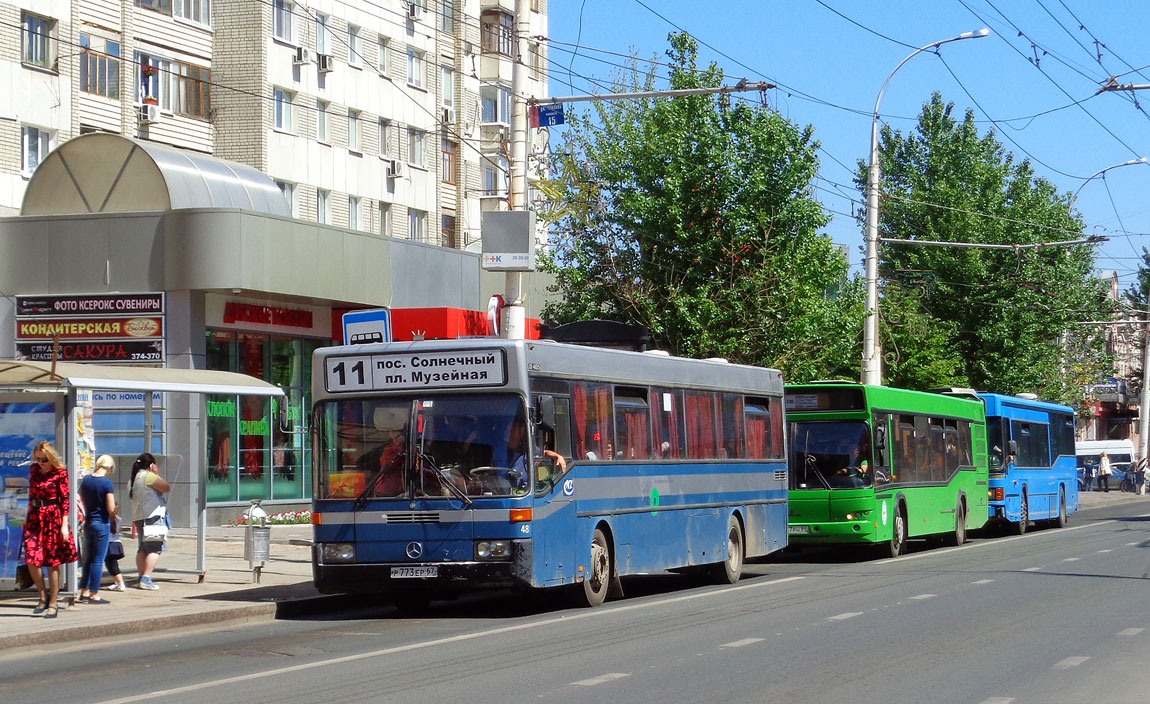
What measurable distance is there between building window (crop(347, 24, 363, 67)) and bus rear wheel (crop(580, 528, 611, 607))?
29.7 m

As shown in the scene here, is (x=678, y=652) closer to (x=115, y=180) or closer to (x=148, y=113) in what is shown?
(x=115, y=180)

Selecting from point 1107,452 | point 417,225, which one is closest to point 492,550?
point 417,225

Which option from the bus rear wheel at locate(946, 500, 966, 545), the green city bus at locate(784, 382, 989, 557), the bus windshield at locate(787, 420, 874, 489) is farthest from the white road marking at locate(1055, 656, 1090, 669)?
the bus rear wheel at locate(946, 500, 966, 545)

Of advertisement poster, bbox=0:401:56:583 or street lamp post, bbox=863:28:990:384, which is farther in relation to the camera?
street lamp post, bbox=863:28:990:384

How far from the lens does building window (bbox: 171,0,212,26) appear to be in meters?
37.6

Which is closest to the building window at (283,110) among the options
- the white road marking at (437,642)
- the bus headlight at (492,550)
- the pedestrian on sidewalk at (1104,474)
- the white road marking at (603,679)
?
the white road marking at (437,642)

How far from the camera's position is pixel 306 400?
32906 mm

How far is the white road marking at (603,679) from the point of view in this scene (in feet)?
32.7

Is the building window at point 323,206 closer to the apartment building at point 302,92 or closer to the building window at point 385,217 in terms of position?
the apartment building at point 302,92

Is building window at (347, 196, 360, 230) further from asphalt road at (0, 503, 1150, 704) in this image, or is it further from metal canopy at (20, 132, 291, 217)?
asphalt road at (0, 503, 1150, 704)

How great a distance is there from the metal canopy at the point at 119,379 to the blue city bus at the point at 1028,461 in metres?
18.4

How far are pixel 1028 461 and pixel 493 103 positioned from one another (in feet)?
80.2

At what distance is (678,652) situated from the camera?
11.7m

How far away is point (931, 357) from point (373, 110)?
18.6 m
